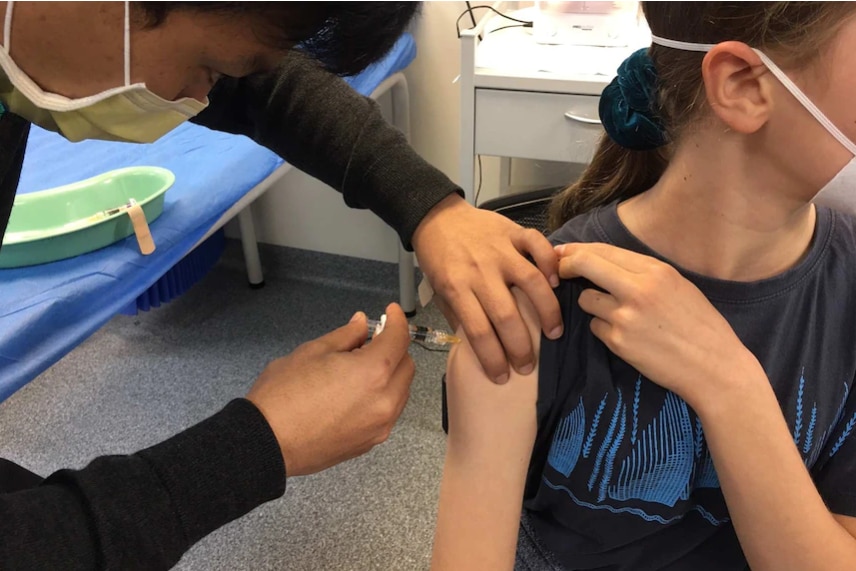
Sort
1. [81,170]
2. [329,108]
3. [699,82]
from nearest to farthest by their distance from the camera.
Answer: [699,82] → [329,108] → [81,170]

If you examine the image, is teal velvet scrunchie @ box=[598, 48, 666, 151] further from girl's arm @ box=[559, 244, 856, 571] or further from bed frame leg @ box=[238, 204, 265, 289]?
bed frame leg @ box=[238, 204, 265, 289]

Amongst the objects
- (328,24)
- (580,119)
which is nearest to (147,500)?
(328,24)

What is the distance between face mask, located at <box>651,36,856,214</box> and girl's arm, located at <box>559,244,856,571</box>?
7.0 inches

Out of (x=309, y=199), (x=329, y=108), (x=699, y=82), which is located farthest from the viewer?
(x=309, y=199)

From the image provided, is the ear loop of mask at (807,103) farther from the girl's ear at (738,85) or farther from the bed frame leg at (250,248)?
the bed frame leg at (250,248)

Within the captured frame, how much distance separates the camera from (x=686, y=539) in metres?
0.88

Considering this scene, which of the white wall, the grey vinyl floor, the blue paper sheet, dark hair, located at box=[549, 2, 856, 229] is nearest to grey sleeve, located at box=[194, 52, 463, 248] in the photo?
the blue paper sheet

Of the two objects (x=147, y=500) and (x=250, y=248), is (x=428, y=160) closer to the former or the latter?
(x=250, y=248)

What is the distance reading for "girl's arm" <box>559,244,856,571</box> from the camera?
734mm

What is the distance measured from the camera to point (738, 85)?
725 mm

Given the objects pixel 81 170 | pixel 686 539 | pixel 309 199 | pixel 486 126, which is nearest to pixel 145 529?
pixel 686 539

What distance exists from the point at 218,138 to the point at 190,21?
3.05 feet

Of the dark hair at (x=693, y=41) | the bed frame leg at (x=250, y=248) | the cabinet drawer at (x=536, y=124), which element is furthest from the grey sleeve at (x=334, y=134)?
the bed frame leg at (x=250, y=248)

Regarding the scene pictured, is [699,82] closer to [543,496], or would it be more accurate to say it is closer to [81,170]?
[543,496]
